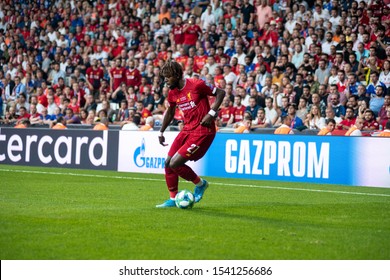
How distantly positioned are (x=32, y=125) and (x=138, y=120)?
4226 millimetres

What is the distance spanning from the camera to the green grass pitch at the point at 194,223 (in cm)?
755

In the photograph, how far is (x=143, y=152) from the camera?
20.3 m

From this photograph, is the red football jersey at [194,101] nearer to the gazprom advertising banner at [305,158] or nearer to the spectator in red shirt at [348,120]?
the gazprom advertising banner at [305,158]

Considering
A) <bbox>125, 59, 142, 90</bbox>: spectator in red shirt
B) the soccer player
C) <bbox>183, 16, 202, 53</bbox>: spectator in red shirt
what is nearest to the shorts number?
the soccer player

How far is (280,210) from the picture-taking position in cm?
1138

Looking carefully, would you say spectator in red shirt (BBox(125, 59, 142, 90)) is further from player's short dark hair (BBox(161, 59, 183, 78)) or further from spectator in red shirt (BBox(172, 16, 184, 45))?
player's short dark hair (BBox(161, 59, 183, 78))

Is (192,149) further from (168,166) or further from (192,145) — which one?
(168,166)

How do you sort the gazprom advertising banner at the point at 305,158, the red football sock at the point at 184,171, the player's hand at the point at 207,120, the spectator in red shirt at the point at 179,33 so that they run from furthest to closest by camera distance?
1. the spectator in red shirt at the point at 179,33
2. the gazprom advertising banner at the point at 305,158
3. the red football sock at the point at 184,171
4. the player's hand at the point at 207,120

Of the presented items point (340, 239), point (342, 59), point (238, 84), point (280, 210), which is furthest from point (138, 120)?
point (340, 239)

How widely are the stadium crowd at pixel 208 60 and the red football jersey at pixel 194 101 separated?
24.6 feet

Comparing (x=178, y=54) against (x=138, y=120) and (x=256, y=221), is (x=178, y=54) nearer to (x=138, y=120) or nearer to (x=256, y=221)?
(x=138, y=120)

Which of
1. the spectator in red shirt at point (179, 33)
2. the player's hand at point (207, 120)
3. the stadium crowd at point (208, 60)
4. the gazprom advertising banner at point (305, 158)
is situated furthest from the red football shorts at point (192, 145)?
the spectator in red shirt at point (179, 33)

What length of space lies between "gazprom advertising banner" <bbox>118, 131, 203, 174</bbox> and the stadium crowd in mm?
1062

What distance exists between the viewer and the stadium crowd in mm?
20188
